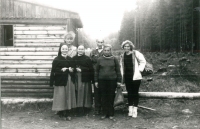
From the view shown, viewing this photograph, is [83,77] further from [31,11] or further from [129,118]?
[31,11]

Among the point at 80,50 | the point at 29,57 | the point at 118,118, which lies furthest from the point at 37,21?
the point at 118,118

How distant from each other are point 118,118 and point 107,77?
45.3 inches

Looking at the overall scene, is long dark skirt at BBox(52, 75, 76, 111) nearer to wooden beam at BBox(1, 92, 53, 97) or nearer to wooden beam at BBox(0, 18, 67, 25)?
wooden beam at BBox(1, 92, 53, 97)

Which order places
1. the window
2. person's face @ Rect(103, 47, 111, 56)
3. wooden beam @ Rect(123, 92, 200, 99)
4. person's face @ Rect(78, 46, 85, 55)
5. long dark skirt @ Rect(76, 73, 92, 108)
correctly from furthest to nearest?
1. the window
2. wooden beam @ Rect(123, 92, 200, 99)
3. long dark skirt @ Rect(76, 73, 92, 108)
4. person's face @ Rect(78, 46, 85, 55)
5. person's face @ Rect(103, 47, 111, 56)

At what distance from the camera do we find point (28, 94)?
25.5 ft

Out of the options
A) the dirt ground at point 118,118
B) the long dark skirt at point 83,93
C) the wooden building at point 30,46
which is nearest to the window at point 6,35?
the wooden building at point 30,46

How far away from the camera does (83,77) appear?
6078 millimetres

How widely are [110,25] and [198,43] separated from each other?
45.8ft

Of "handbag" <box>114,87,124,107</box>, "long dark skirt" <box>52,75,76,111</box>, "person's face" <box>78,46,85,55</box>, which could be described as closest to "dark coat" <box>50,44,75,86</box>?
"long dark skirt" <box>52,75,76,111</box>

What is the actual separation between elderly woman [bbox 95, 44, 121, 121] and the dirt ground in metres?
0.45

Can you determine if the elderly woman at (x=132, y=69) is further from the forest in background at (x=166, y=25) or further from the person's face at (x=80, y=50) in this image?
the forest in background at (x=166, y=25)

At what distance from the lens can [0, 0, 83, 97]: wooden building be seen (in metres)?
7.41

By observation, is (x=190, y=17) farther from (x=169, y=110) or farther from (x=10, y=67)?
(x=10, y=67)

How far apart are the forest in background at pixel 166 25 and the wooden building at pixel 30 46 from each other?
9097mm
